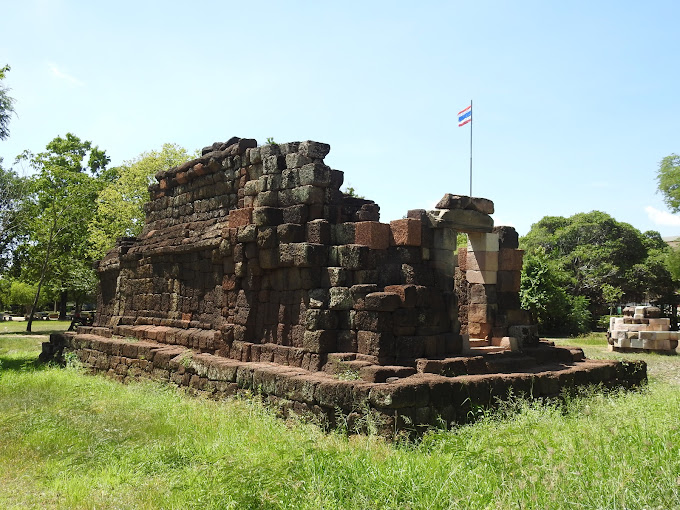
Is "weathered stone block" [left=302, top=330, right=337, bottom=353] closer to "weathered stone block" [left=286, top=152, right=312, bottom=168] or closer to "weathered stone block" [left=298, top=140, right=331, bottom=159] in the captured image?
"weathered stone block" [left=286, top=152, right=312, bottom=168]

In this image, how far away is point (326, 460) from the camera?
5.00 meters

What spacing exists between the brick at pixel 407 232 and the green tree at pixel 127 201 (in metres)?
22.7

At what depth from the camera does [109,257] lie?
15.1 metres

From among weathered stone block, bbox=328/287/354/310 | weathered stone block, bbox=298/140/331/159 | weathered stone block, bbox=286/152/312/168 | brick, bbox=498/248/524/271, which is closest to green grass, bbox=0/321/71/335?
weathered stone block, bbox=286/152/312/168

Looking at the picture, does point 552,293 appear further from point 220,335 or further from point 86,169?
point 86,169

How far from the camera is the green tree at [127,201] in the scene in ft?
95.1

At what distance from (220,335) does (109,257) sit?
6434mm

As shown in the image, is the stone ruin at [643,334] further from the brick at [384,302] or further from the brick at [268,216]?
the brick at [268,216]

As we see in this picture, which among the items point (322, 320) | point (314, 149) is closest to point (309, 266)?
point (322, 320)

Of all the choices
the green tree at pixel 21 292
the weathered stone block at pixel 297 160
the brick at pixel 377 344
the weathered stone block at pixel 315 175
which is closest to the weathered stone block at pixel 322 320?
the brick at pixel 377 344

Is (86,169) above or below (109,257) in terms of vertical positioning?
above

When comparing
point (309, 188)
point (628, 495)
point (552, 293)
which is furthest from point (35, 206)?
point (628, 495)

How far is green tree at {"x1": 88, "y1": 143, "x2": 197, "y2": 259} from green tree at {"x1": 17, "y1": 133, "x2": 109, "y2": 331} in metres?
0.79

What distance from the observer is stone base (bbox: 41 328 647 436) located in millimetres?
6684
